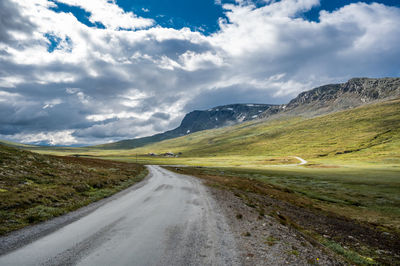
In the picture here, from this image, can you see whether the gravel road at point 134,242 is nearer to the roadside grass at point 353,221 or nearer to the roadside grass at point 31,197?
the roadside grass at point 31,197

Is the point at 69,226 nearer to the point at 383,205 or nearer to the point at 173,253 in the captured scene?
the point at 173,253

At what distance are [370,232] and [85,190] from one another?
90.5ft

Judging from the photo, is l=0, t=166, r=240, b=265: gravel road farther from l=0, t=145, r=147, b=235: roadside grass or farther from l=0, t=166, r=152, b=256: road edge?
l=0, t=145, r=147, b=235: roadside grass

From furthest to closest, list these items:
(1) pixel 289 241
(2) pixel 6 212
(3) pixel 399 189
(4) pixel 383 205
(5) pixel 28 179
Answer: (3) pixel 399 189 → (4) pixel 383 205 → (5) pixel 28 179 → (2) pixel 6 212 → (1) pixel 289 241

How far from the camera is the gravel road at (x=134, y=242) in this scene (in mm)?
7125

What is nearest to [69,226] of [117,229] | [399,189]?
[117,229]

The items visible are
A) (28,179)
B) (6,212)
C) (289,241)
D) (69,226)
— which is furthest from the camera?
(28,179)

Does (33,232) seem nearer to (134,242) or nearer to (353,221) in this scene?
(134,242)

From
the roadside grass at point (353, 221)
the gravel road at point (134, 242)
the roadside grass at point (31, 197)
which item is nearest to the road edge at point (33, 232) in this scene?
the gravel road at point (134, 242)

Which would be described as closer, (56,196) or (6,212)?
(6,212)

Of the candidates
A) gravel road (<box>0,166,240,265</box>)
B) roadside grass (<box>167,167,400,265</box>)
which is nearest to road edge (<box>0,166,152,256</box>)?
gravel road (<box>0,166,240,265</box>)

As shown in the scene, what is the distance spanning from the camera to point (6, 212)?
12.0 metres

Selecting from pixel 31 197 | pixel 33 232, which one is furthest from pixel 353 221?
pixel 31 197

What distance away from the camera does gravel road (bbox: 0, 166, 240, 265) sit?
23.4ft
